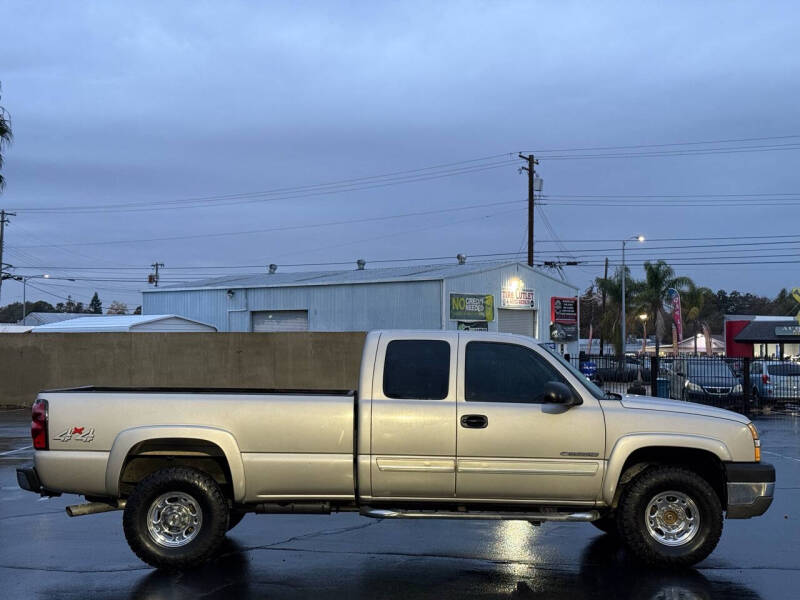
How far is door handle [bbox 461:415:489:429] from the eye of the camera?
730 cm

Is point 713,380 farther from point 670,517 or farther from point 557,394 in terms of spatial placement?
point 557,394

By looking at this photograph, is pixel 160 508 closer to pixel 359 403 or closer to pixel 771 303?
pixel 359 403

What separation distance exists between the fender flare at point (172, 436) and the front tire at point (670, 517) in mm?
3162

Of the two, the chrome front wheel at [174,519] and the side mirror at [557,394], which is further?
the chrome front wheel at [174,519]

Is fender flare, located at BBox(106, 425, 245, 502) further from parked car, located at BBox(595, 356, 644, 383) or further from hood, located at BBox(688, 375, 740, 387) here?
parked car, located at BBox(595, 356, 644, 383)

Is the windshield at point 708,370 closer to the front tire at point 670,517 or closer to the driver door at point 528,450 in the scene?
the front tire at point 670,517

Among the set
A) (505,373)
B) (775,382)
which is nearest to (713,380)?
(775,382)

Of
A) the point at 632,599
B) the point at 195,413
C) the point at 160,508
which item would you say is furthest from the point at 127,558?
the point at 632,599

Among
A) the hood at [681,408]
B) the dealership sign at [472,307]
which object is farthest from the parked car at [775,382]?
the hood at [681,408]

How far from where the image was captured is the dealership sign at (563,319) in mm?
48281

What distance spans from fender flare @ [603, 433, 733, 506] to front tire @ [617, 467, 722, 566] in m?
0.22

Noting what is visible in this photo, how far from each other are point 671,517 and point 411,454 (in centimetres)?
224

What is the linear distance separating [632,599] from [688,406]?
1.82 meters

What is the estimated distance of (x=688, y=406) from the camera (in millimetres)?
7633
